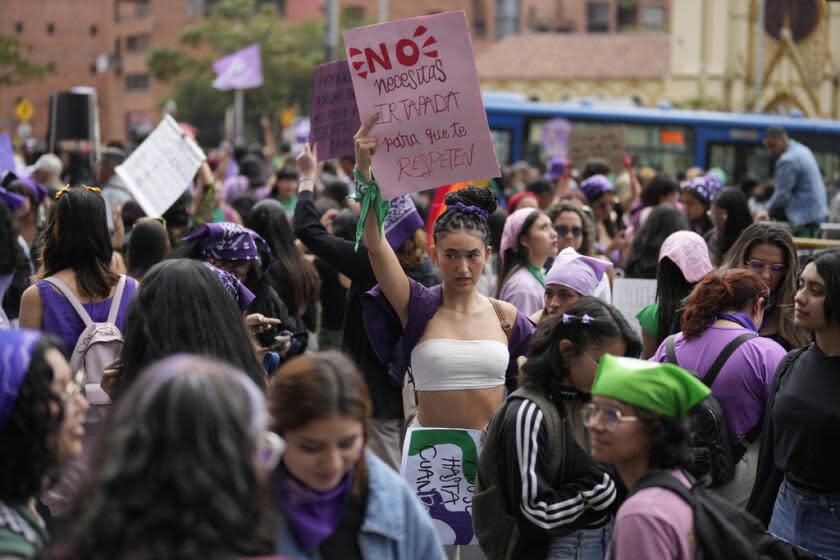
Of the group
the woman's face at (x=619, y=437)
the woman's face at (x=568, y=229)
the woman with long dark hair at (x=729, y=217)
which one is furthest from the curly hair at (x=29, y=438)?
the woman with long dark hair at (x=729, y=217)

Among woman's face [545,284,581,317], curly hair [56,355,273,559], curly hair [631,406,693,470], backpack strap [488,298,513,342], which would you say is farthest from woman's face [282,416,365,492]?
woman's face [545,284,581,317]

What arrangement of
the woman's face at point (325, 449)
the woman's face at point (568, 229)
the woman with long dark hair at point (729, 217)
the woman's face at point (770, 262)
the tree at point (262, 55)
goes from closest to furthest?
1. the woman's face at point (325, 449)
2. the woman's face at point (770, 262)
3. the woman's face at point (568, 229)
4. the woman with long dark hair at point (729, 217)
5. the tree at point (262, 55)

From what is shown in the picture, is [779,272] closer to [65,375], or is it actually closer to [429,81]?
[429,81]

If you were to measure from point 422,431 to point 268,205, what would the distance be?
2.60 metres

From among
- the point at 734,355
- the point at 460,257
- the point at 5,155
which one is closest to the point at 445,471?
the point at 460,257

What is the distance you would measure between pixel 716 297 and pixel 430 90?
1527 mm

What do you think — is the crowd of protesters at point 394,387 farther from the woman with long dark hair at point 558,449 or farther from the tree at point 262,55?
the tree at point 262,55

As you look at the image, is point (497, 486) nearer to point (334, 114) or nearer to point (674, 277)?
point (674, 277)

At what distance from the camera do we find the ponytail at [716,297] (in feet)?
17.1

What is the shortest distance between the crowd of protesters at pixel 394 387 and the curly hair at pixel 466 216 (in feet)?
0.04

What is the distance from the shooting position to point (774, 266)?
624cm

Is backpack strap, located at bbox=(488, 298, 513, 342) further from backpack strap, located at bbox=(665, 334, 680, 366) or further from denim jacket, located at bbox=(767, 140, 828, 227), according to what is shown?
denim jacket, located at bbox=(767, 140, 828, 227)

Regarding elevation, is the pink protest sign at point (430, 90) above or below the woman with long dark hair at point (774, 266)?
above

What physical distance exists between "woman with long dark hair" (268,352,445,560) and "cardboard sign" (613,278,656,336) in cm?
462
